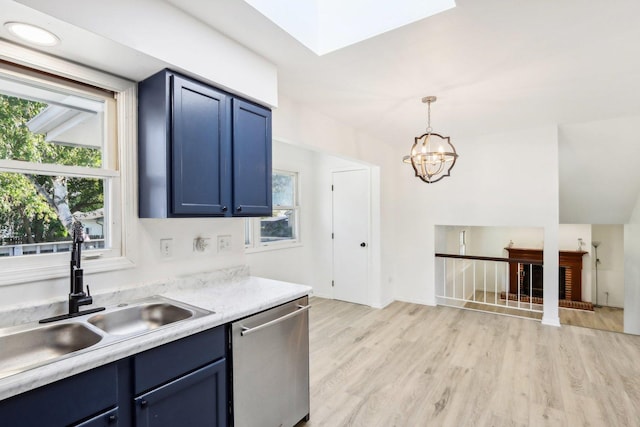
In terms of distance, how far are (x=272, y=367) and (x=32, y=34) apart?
1.99 metres

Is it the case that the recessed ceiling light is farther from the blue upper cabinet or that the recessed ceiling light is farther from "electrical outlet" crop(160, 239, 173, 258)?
"electrical outlet" crop(160, 239, 173, 258)

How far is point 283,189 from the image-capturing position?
4.96m

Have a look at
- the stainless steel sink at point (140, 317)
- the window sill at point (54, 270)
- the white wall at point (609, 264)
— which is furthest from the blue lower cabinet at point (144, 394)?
the white wall at point (609, 264)

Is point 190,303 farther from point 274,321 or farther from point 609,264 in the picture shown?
point 609,264

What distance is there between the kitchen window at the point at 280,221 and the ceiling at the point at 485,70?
155 cm

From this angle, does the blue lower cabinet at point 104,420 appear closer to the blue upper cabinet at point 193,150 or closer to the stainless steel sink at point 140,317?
the stainless steel sink at point 140,317

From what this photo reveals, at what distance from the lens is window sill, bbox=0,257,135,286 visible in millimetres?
1434

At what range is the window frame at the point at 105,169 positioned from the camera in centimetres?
147

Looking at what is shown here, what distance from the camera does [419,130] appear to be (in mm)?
4145

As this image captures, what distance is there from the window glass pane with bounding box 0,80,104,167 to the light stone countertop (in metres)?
0.79

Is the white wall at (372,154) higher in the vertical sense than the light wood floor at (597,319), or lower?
higher

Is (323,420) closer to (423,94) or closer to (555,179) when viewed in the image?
(423,94)

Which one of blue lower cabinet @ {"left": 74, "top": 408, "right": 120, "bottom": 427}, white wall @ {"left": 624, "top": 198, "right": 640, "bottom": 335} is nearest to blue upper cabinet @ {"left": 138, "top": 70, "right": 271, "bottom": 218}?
blue lower cabinet @ {"left": 74, "top": 408, "right": 120, "bottom": 427}

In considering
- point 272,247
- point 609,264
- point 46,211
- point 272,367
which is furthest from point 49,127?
point 609,264
